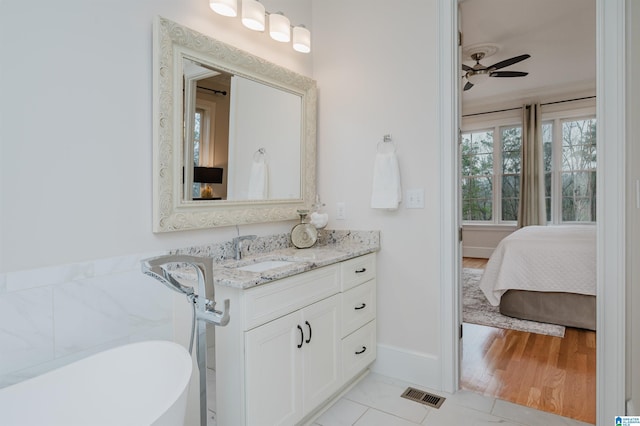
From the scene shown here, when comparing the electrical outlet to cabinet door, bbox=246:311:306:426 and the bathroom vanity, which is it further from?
cabinet door, bbox=246:311:306:426

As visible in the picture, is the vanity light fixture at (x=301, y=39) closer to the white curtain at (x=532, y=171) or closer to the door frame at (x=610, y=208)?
the door frame at (x=610, y=208)

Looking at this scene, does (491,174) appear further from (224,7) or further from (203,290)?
(203,290)

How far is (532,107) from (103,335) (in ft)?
21.8

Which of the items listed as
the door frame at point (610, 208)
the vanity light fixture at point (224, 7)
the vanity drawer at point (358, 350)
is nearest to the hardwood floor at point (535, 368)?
the door frame at point (610, 208)

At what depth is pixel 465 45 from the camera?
4.02 m

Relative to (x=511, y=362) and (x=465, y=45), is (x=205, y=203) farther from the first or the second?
(x=465, y=45)

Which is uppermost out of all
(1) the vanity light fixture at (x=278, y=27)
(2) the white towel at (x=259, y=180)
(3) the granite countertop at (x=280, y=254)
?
(1) the vanity light fixture at (x=278, y=27)

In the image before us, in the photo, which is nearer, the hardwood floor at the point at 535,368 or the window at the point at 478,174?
the hardwood floor at the point at 535,368

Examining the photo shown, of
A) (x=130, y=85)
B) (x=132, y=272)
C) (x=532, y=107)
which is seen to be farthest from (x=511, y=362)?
(x=532, y=107)

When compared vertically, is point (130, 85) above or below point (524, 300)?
above

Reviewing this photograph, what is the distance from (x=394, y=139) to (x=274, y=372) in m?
1.57

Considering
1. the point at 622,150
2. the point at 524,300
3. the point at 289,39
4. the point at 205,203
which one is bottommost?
the point at 524,300

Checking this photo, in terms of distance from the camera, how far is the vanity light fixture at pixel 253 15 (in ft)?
6.74

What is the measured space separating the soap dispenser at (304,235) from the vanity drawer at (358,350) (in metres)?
0.63
